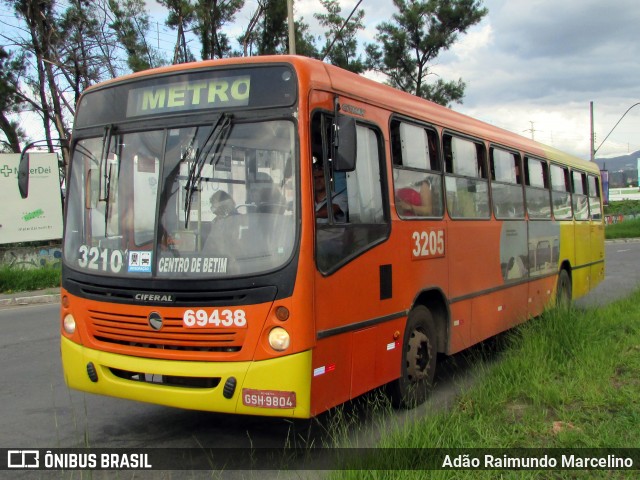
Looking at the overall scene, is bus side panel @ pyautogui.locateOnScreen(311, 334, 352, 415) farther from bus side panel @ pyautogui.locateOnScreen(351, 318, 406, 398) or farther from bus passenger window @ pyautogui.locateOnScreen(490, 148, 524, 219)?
bus passenger window @ pyautogui.locateOnScreen(490, 148, 524, 219)

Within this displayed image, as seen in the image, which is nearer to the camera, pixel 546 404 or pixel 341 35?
pixel 546 404

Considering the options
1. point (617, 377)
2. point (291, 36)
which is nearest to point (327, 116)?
point (617, 377)

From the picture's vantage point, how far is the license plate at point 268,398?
401cm

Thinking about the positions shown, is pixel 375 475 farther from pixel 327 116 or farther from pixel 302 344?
pixel 327 116

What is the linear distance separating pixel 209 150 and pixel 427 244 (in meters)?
2.42

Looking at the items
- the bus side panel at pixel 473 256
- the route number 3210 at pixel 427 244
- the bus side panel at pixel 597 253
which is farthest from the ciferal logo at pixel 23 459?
the bus side panel at pixel 597 253

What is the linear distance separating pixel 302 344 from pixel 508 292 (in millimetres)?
4595

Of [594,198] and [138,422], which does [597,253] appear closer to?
[594,198]

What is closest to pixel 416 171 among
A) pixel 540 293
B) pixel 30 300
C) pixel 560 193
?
pixel 540 293

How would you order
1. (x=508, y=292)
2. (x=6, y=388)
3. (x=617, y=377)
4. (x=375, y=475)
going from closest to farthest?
(x=375, y=475)
(x=617, y=377)
(x=6, y=388)
(x=508, y=292)

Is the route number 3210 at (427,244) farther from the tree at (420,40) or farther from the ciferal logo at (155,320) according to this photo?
the tree at (420,40)

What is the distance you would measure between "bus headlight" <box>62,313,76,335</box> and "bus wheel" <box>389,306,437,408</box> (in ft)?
8.86

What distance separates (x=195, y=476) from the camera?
13.8 ft

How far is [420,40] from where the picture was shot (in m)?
31.5
